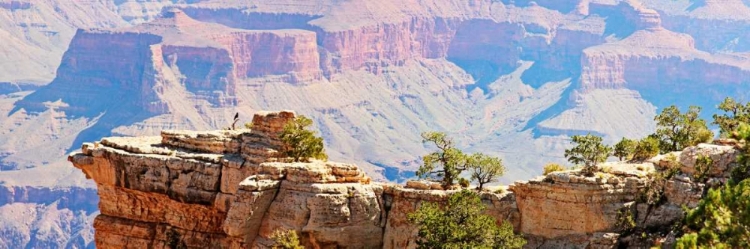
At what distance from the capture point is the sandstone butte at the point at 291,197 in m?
61.5

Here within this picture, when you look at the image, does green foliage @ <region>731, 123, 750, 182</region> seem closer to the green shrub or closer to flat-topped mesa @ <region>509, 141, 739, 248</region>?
flat-topped mesa @ <region>509, 141, 739, 248</region>

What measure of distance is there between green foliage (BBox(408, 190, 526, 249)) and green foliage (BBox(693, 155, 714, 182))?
309 inches

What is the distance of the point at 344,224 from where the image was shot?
6675 cm

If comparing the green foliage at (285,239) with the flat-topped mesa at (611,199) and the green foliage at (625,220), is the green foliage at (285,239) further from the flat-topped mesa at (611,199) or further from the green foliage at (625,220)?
the green foliage at (625,220)

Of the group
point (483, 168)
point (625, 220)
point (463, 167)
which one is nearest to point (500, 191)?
point (483, 168)

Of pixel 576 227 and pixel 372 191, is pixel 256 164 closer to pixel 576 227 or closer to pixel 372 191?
pixel 372 191

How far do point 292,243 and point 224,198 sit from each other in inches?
375

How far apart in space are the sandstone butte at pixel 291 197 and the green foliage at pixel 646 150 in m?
2.77

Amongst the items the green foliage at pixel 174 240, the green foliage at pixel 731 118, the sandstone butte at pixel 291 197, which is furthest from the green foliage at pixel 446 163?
the green foliage at pixel 174 240

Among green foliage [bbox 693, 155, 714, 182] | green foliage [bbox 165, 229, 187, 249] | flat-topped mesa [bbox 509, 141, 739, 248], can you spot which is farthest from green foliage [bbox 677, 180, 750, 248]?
green foliage [bbox 165, 229, 187, 249]

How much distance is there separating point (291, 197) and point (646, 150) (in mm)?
16903

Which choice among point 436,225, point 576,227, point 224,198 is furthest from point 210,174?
point 576,227

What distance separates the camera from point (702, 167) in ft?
196

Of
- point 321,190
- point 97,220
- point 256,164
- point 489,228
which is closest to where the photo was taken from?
point 489,228
